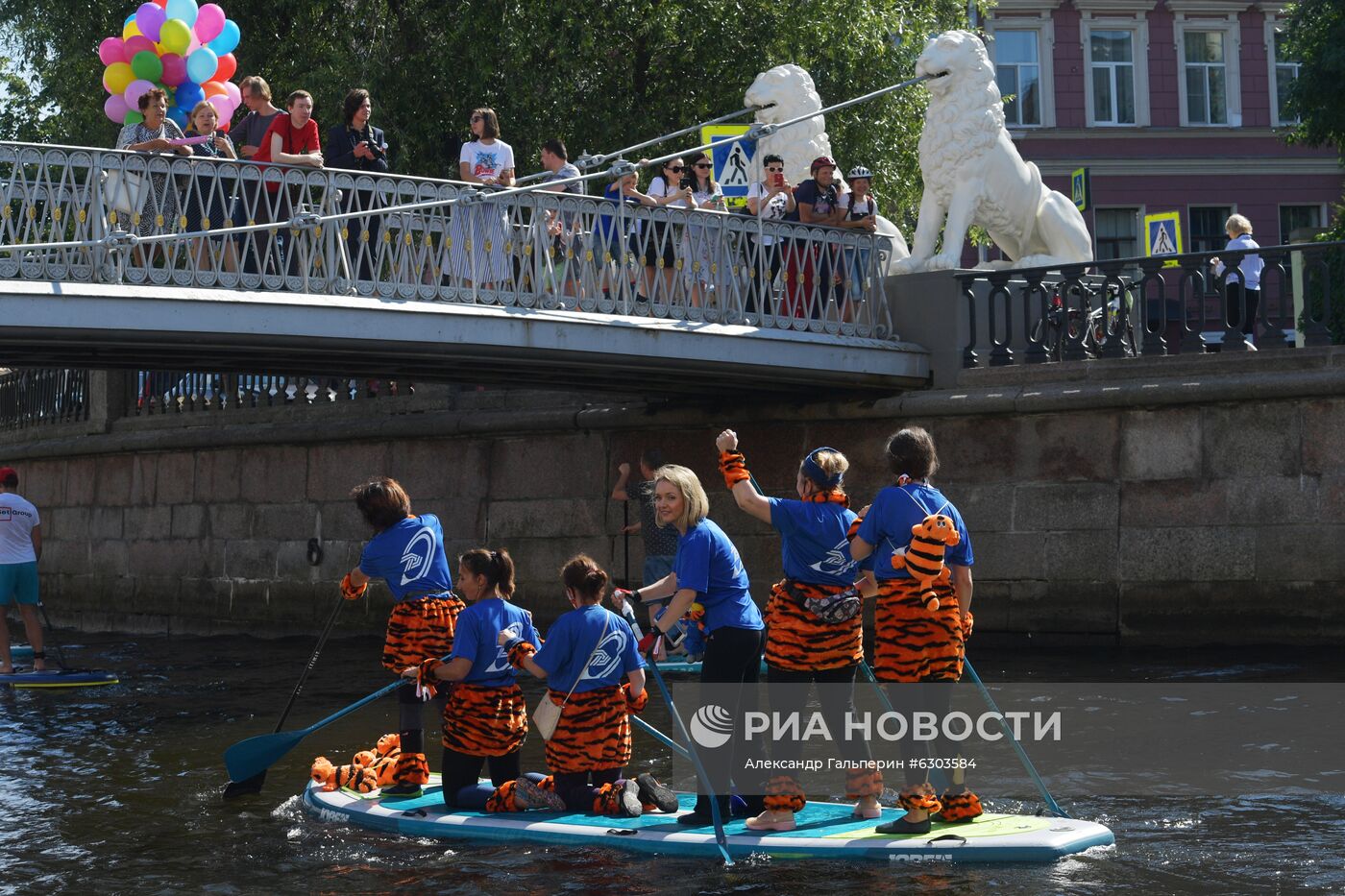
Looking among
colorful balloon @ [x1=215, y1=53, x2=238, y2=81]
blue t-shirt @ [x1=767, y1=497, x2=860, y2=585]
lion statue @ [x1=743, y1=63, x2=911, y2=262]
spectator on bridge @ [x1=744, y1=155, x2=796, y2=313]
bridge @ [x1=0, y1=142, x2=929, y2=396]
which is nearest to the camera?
blue t-shirt @ [x1=767, y1=497, x2=860, y2=585]

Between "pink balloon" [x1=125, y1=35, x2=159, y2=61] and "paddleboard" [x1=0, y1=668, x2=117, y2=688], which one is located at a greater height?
"pink balloon" [x1=125, y1=35, x2=159, y2=61]

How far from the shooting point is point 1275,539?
14.6 metres

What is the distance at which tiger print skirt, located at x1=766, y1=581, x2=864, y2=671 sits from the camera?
800 cm

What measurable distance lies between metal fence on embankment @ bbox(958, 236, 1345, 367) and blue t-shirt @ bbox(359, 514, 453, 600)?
7851 mm

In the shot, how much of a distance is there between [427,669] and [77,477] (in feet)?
59.0

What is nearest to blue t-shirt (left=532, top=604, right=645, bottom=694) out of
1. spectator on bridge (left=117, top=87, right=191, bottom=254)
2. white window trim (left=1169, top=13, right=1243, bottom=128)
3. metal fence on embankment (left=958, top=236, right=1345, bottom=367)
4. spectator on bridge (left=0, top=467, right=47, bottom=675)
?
spectator on bridge (left=117, top=87, right=191, bottom=254)

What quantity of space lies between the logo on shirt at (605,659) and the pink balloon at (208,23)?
814cm

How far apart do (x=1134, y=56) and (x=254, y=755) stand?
98.4 ft

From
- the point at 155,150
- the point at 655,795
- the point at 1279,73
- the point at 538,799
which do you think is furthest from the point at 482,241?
the point at 1279,73

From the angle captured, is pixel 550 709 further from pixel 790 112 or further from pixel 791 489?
pixel 790 112

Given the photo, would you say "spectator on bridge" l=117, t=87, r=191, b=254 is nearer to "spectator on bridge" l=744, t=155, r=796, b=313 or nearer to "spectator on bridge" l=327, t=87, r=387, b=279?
"spectator on bridge" l=327, t=87, r=387, b=279

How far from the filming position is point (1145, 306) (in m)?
15.6

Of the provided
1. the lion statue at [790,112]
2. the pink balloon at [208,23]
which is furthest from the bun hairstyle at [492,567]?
the lion statue at [790,112]

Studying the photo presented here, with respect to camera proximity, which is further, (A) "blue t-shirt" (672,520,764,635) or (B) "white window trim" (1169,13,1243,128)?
(B) "white window trim" (1169,13,1243,128)
